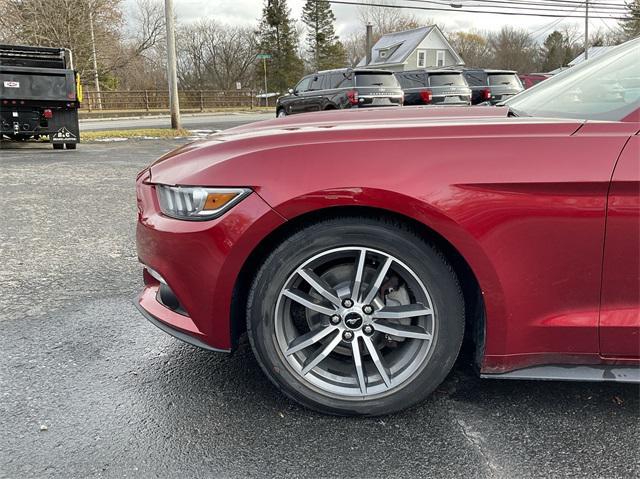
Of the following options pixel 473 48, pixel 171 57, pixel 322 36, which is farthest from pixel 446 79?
pixel 473 48

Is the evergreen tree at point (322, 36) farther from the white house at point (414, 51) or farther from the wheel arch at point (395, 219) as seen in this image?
the wheel arch at point (395, 219)

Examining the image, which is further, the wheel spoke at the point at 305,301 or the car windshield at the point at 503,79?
the car windshield at the point at 503,79

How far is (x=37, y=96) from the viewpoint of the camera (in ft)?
36.3

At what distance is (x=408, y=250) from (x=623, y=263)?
0.79m

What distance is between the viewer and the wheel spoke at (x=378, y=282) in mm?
2109

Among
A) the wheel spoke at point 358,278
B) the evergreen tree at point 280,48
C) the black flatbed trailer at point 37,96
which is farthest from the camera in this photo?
the evergreen tree at point 280,48

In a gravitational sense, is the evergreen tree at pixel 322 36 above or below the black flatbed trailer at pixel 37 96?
above

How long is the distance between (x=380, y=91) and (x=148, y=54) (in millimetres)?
30482

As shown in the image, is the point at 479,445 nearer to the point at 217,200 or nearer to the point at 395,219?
the point at 395,219

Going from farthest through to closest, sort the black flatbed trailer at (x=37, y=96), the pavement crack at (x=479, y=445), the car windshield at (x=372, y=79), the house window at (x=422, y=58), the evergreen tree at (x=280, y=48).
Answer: the evergreen tree at (x=280, y=48), the house window at (x=422, y=58), the car windshield at (x=372, y=79), the black flatbed trailer at (x=37, y=96), the pavement crack at (x=479, y=445)

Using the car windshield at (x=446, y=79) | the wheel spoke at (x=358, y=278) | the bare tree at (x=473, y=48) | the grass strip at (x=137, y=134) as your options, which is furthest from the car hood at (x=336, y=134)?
the bare tree at (x=473, y=48)

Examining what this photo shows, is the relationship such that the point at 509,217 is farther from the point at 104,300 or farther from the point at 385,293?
the point at 104,300

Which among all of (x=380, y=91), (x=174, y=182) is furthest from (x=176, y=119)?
(x=174, y=182)

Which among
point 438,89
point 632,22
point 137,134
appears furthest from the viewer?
point 632,22
